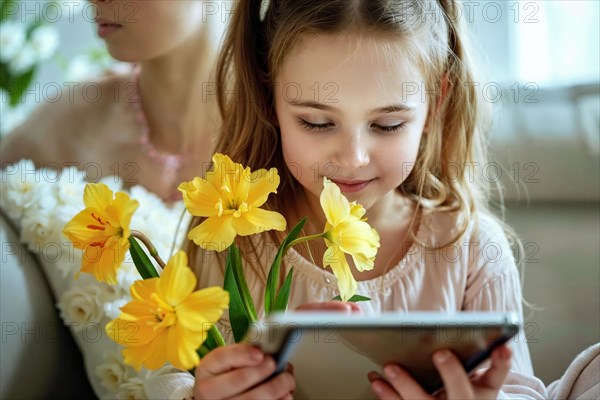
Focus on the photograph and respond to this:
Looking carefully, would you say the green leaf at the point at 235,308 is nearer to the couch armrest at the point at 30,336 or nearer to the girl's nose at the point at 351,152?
the girl's nose at the point at 351,152

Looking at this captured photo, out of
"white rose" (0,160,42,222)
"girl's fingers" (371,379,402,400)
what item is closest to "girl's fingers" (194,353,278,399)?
"girl's fingers" (371,379,402,400)

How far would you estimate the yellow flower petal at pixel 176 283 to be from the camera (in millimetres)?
842

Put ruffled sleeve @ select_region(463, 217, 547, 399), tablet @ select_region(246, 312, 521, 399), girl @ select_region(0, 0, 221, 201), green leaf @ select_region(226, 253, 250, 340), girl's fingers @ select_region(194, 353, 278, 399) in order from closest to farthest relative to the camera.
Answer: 1. tablet @ select_region(246, 312, 521, 399)
2. girl's fingers @ select_region(194, 353, 278, 399)
3. green leaf @ select_region(226, 253, 250, 340)
4. ruffled sleeve @ select_region(463, 217, 547, 399)
5. girl @ select_region(0, 0, 221, 201)

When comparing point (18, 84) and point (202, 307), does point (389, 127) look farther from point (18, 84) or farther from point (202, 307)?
point (18, 84)

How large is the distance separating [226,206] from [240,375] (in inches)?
7.2

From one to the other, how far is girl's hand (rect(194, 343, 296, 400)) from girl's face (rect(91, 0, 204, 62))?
3.00ft

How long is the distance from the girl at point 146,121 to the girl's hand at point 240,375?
88 centimetres

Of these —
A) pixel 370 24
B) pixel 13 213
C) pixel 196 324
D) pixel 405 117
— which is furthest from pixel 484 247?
pixel 13 213

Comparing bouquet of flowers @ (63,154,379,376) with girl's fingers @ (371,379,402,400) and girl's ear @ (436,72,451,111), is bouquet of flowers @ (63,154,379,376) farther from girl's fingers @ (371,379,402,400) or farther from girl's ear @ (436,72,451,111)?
girl's ear @ (436,72,451,111)

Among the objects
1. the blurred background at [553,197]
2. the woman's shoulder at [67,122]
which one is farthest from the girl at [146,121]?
the blurred background at [553,197]

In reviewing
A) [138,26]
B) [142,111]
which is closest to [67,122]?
[142,111]

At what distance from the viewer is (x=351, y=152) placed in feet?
3.81

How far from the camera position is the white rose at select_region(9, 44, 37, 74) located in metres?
2.86

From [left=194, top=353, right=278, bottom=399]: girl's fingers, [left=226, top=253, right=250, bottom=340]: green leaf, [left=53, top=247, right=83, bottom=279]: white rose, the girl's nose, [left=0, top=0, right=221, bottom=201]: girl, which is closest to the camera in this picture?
[left=194, top=353, right=278, bottom=399]: girl's fingers
